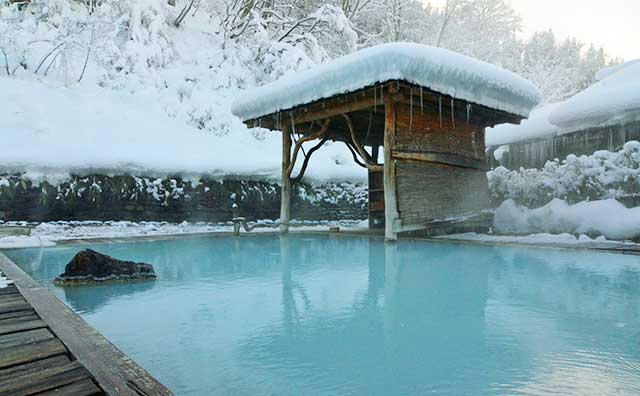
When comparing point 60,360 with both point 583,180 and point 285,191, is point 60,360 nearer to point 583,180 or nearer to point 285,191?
point 285,191

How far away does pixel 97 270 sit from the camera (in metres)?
3.38

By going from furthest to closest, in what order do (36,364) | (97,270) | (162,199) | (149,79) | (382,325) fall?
(149,79) → (162,199) → (97,270) → (382,325) → (36,364)

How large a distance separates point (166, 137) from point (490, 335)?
34.4 feet

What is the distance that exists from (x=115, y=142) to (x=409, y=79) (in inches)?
289

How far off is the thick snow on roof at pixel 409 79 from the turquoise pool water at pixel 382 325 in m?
2.39

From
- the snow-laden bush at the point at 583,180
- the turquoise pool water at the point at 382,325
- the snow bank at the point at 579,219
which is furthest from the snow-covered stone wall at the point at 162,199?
the snow bank at the point at 579,219

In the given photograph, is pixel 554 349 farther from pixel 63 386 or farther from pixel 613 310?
pixel 63 386

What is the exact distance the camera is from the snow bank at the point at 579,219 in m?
5.42

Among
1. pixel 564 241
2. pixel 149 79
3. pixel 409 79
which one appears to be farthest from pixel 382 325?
pixel 149 79

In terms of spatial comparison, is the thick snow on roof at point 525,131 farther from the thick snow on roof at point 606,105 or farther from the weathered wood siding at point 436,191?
the weathered wood siding at point 436,191

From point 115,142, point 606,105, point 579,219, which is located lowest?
point 579,219

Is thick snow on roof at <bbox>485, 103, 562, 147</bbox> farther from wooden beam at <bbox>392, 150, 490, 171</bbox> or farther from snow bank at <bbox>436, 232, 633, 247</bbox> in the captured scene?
snow bank at <bbox>436, 232, 633, 247</bbox>

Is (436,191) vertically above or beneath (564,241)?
above

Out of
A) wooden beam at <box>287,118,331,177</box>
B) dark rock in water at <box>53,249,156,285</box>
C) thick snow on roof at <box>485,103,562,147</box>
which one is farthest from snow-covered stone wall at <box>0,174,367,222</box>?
dark rock in water at <box>53,249,156,285</box>
